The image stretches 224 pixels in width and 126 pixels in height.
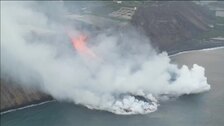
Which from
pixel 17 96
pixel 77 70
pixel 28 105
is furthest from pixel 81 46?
pixel 17 96

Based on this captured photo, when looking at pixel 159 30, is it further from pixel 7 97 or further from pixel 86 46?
pixel 7 97

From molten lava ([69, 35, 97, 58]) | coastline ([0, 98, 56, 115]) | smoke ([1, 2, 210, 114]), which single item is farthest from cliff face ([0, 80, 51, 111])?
molten lava ([69, 35, 97, 58])

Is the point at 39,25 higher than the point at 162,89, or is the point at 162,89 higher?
the point at 39,25

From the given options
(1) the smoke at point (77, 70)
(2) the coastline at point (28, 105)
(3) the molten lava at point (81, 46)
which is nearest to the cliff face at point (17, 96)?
(2) the coastline at point (28, 105)

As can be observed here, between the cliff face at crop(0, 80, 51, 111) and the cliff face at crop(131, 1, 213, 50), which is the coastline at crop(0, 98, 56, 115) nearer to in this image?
the cliff face at crop(0, 80, 51, 111)

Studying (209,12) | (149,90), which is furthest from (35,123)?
(209,12)

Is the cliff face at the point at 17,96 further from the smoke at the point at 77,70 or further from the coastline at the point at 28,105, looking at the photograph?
the smoke at the point at 77,70

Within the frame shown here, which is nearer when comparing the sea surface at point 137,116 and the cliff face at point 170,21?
the sea surface at point 137,116
